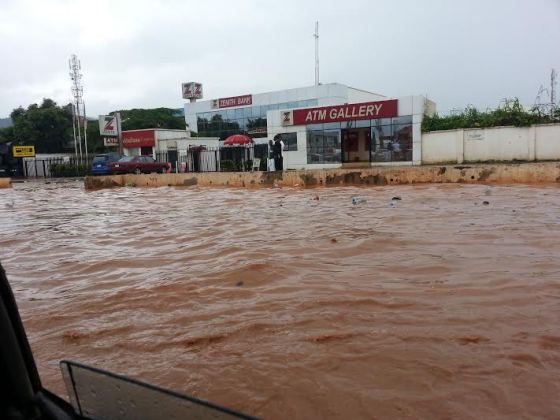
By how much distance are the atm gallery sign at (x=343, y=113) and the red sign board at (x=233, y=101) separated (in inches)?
847

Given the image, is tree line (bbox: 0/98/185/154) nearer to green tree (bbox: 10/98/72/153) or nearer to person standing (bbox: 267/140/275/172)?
green tree (bbox: 10/98/72/153)

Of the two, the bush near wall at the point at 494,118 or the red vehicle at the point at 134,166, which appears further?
the red vehicle at the point at 134,166

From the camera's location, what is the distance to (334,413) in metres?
2.09

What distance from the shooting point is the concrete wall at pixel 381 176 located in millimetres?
13742

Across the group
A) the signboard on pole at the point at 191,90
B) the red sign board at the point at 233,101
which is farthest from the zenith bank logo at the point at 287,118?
the signboard on pole at the point at 191,90

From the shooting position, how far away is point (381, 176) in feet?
50.8

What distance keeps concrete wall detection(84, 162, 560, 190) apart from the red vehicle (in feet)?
25.5

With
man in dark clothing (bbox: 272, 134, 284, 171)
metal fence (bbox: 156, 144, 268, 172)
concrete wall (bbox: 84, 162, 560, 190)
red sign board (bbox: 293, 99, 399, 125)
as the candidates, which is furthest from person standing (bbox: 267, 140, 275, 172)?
metal fence (bbox: 156, 144, 268, 172)

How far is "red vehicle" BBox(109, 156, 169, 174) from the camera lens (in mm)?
26969

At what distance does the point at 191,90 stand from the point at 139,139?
17.8 metres

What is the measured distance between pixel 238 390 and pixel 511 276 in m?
2.73

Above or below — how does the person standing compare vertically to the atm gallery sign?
below

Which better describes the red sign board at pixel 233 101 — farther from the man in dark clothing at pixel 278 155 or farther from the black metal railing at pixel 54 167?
the man in dark clothing at pixel 278 155

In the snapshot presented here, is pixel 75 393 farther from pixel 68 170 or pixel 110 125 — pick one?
pixel 110 125
